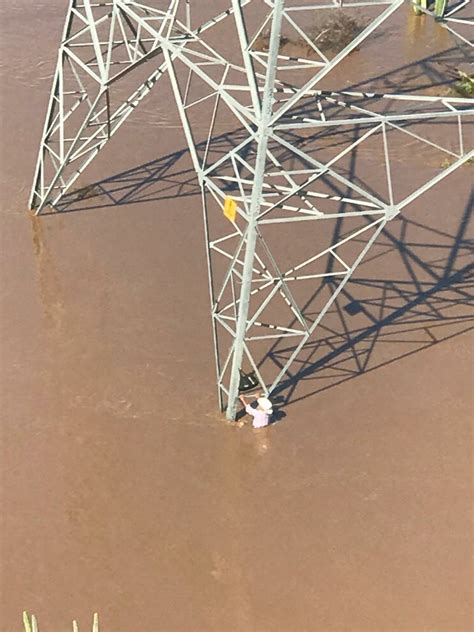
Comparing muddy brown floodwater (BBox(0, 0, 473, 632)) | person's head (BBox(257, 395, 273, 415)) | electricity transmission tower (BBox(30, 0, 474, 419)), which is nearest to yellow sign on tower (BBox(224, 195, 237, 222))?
electricity transmission tower (BBox(30, 0, 474, 419))

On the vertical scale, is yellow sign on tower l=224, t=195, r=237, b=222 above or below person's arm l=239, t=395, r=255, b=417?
above

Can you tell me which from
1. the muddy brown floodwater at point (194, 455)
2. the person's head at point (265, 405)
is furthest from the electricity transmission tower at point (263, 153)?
the muddy brown floodwater at point (194, 455)

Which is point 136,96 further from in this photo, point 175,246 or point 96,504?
point 96,504

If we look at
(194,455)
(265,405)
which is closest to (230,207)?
(265,405)

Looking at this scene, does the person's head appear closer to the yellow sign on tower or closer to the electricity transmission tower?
the electricity transmission tower

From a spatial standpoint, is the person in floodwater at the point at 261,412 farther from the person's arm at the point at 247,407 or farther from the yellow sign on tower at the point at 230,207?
the yellow sign on tower at the point at 230,207

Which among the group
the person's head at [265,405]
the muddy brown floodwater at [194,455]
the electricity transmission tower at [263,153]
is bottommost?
the muddy brown floodwater at [194,455]

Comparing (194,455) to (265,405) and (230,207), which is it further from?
(230,207)

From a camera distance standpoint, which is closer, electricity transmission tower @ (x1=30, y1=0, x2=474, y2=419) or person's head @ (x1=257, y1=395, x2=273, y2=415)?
electricity transmission tower @ (x1=30, y1=0, x2=474, y2=419)
